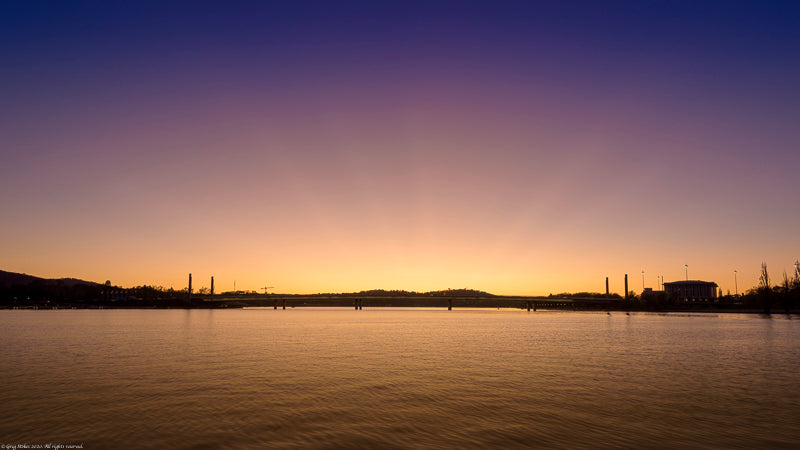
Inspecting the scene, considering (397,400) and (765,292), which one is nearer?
(397,400)

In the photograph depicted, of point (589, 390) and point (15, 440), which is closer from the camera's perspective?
point (15, 440)

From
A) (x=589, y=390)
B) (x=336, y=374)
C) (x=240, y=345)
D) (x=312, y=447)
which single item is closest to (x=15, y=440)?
(x=312, y=447)

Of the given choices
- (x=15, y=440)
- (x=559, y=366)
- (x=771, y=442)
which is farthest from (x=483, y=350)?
(x=15, y=440)

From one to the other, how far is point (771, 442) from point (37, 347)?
231 ft

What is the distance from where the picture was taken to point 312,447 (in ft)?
62.3

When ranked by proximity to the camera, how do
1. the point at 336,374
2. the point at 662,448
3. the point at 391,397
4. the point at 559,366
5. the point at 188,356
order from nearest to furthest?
the point at 662,448, the point at 391,397, the point at 336,374, the point at 559,366, the point at 188,356

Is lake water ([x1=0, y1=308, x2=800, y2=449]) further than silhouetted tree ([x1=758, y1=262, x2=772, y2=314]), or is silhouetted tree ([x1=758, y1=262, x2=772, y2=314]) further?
silhouetted tree ([x1=758, y1=262, x2=772, y2=314])

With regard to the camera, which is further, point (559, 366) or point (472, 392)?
point (559, 366)

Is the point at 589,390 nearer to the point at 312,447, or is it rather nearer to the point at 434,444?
the point at 434,444

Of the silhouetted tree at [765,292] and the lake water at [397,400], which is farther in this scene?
the silhouetted tree at [765,292]

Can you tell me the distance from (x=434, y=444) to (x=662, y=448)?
9004mm

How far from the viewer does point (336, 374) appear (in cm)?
3766

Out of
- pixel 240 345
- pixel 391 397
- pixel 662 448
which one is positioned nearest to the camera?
pixel 662 448

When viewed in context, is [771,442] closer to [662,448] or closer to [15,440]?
[662,448]
